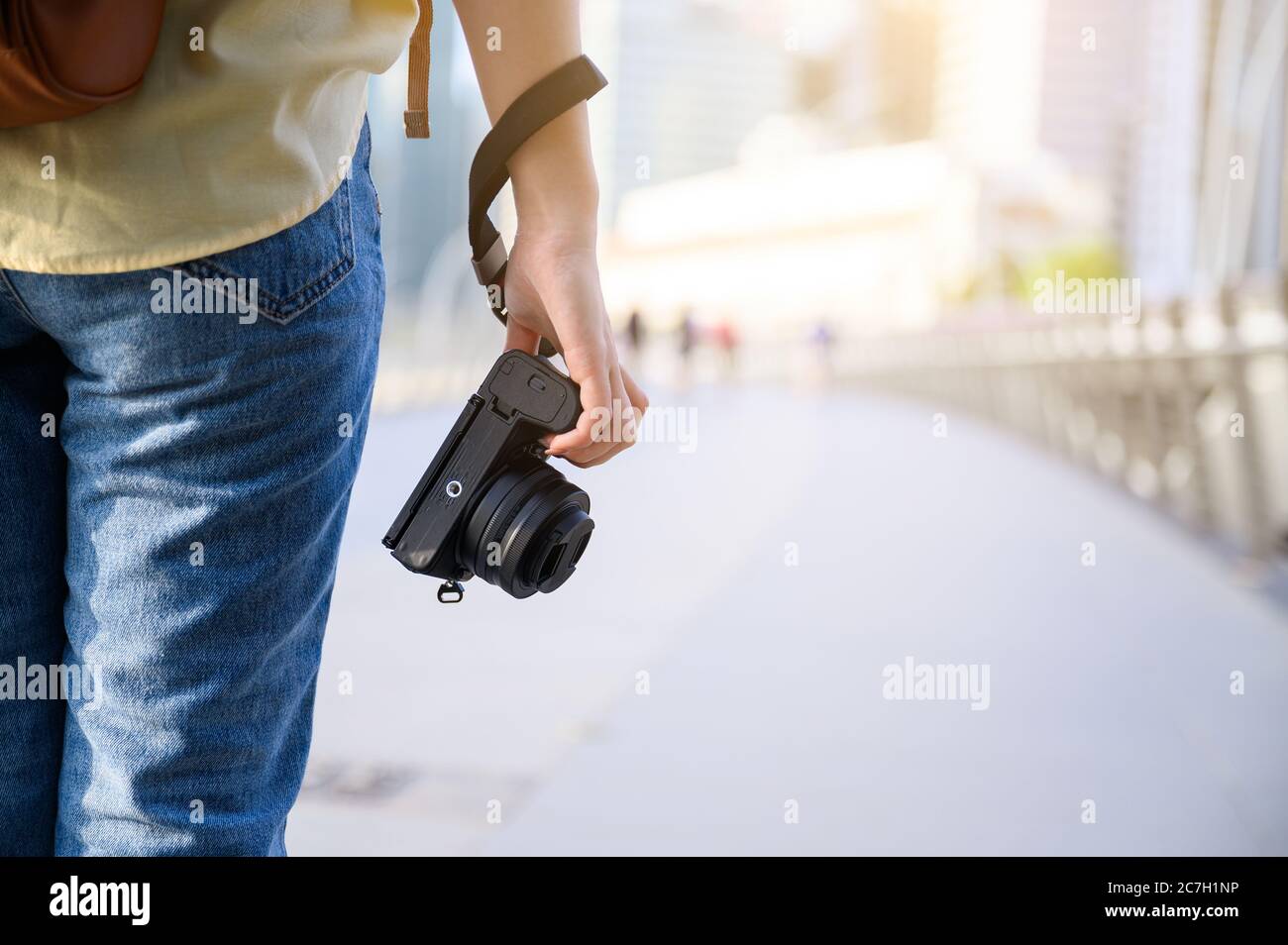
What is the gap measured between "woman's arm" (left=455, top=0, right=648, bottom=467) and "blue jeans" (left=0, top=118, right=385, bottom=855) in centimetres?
23

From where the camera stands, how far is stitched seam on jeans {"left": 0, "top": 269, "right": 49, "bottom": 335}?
1.02 meters

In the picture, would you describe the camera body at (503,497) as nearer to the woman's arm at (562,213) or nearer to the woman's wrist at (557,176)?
the woman's arm at (562,213)

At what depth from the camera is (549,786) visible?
11.6ft

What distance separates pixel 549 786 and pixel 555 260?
7.97 feet

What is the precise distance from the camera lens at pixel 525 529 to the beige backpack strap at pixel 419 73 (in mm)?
366

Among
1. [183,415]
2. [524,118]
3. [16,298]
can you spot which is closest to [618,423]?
[524,118]

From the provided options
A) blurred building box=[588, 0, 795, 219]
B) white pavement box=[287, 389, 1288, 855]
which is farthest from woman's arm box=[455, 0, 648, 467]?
blurred building box=[588, 0, 795, 219]

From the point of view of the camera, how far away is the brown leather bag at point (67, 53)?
920 millimetres

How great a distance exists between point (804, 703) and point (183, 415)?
3.64m

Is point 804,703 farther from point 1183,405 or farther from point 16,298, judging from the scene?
point 1183,405

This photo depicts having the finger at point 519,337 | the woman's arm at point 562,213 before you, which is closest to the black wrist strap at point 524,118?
the woman's arm at point 562,213

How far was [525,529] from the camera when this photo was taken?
135 centimetres

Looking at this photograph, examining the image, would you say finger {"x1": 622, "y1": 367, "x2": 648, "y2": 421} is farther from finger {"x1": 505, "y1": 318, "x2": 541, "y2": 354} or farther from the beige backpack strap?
the beige backpack strap
